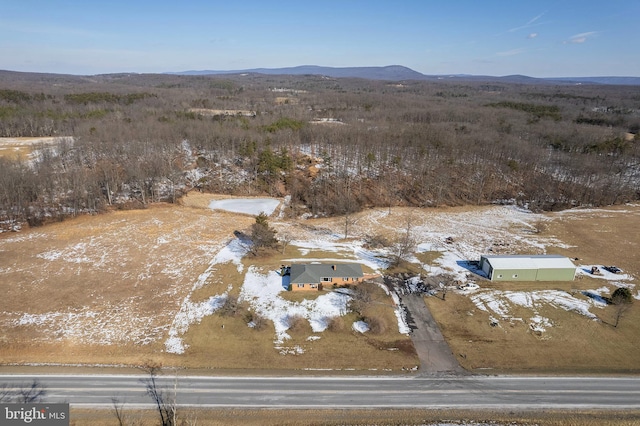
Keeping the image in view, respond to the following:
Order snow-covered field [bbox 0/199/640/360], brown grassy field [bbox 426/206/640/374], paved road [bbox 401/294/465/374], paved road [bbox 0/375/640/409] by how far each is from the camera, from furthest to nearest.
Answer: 1. snow-covered field [bbox 0/199/640/360]
2. brown grassy field [bbox 426/206/640/374]
3. paved road [bbox 401/294/465/374]
4. paved road [bbox 0/375/640/409]

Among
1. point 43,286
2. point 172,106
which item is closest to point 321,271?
point 43,286

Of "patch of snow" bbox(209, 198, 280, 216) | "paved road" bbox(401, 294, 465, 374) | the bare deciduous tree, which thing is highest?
"patch of snow" bbox(209, 198, 280, 216)

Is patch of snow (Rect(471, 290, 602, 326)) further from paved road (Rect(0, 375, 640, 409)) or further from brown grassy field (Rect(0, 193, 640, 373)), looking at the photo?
paved road (Rect(0, 375, 640, 409))

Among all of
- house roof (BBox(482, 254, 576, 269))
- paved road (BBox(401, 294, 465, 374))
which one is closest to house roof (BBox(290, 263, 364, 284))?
paved road (BBox(401, 294, 465, 374))

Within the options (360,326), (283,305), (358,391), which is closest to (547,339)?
(360,326)

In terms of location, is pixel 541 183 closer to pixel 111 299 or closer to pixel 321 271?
pixel 321 271

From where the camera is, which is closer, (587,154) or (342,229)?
(342,229)

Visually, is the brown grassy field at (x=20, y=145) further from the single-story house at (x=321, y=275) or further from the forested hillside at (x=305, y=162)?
the single-story house at (x=321, y=275)
